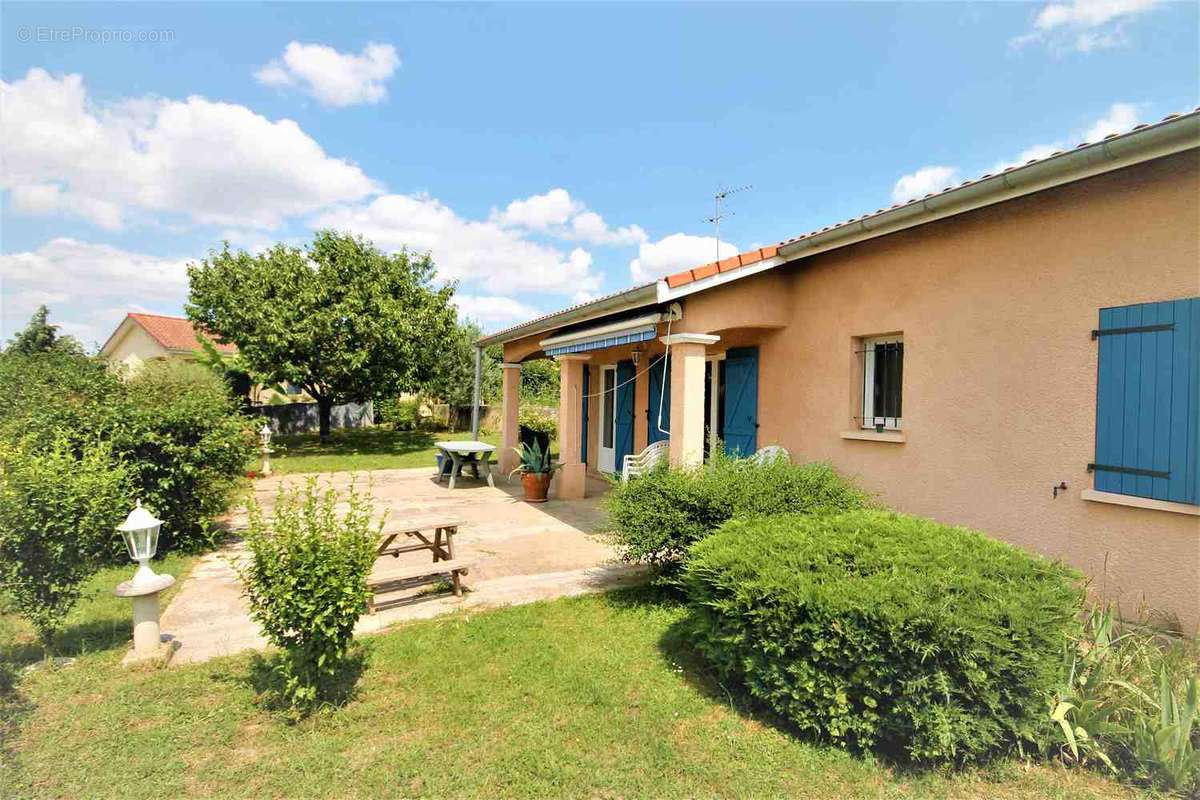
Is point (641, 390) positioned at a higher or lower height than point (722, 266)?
lower

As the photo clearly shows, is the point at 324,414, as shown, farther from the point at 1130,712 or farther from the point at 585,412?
the point at 1130,712

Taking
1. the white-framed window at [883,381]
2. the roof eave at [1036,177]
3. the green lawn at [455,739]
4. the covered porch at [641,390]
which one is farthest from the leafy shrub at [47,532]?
the white-framed window at [883,381]

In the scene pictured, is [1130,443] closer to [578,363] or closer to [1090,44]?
[1090,44]

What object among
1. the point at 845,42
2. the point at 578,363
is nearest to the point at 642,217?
the point at 578,363

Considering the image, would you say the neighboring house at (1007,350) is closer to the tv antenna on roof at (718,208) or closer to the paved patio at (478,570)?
the paved patio at (478,570)

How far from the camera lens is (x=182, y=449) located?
23.3 feet

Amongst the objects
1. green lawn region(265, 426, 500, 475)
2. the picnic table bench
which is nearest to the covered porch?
the picnic table bench

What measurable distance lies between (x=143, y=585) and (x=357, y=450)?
58.7 feet

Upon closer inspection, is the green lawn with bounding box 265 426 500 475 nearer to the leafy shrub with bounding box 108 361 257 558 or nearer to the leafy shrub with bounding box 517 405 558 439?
the leafy shrub with bounding box 517 405 558 439

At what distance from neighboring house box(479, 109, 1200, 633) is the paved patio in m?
2.09

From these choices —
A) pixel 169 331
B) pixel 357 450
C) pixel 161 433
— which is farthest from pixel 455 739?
pixel 169 331

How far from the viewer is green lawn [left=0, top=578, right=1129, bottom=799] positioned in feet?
9.34

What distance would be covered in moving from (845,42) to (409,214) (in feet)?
53.2

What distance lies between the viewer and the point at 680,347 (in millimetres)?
7422
